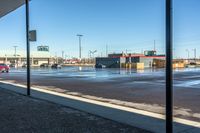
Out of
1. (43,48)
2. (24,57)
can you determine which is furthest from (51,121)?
(43,48)

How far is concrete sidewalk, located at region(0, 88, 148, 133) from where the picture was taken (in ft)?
24.5

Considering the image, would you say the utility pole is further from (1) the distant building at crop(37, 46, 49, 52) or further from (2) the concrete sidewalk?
(1) the distant building at crop(37, 46, 49, 52)

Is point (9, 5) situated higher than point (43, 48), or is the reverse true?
point (43, 48)

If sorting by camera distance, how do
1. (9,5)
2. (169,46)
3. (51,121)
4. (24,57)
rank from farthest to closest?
(24,57)
(9,5)
(51,121)
(169,46)

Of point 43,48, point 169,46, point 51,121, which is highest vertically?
point 43,48

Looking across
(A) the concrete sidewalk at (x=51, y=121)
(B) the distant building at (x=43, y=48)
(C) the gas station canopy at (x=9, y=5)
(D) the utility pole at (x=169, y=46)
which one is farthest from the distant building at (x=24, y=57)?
(D) the utility pole at (x=169, y=46)

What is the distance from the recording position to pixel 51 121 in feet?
27.7

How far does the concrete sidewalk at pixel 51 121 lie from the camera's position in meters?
7.45

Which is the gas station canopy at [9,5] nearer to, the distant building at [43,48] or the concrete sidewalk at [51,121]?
the concrete sidewalk at [51,121]

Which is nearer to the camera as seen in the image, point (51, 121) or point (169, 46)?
point (169, 46)

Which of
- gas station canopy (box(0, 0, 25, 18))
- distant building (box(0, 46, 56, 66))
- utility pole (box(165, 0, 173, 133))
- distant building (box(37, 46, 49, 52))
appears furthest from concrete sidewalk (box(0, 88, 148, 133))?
distant building (box(37, 46, 49, 52))

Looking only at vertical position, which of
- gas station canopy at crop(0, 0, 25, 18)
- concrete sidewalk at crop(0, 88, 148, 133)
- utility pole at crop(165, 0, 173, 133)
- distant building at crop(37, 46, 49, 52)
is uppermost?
distant building at crop(37, 46, 49, 52)

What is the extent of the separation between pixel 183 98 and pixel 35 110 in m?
6.61

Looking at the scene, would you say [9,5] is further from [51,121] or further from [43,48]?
[43,48]
